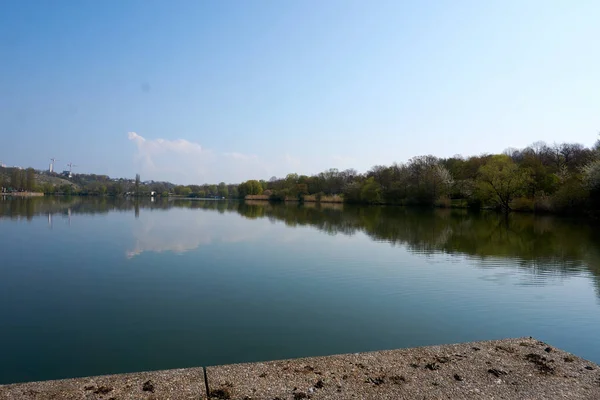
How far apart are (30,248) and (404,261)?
16.3 metres

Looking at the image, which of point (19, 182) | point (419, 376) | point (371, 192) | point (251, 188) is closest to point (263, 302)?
point (419, 376)

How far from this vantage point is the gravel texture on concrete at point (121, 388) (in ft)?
14.5

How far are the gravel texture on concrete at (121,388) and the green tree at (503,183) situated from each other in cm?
5498

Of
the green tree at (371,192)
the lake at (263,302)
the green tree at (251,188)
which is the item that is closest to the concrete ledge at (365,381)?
the lake at (263,302)

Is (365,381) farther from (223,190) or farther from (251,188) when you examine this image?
(223,190)

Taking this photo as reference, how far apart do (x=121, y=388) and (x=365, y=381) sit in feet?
9.69

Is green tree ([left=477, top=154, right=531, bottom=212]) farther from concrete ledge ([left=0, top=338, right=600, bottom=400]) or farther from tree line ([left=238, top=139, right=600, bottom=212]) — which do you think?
concrete ledge ([left=0, top=338, right=600, bottom=400])

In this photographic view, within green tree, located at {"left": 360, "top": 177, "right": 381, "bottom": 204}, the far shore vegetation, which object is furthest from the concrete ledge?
green tree, located at {"left": 360, "top": 177, "right": 381, "bottom": 204}

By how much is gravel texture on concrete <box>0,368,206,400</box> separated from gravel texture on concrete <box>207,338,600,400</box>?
0.83ft

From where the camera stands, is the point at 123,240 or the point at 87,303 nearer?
the point at 87,303

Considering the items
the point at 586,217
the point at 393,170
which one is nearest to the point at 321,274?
the point at 586,217

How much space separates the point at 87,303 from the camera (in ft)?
30.3

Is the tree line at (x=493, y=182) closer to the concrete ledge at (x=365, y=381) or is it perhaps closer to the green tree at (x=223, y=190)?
the concrete ledge at (x=365, y=381)

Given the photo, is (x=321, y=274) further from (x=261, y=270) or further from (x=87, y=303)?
(x=87, y=303)
